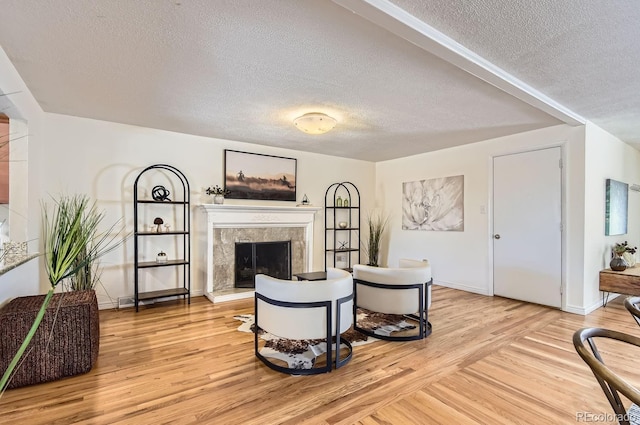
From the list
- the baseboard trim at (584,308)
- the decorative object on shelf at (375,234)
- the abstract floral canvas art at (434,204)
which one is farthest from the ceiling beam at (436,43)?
the decorative object on shelf at (375,234)

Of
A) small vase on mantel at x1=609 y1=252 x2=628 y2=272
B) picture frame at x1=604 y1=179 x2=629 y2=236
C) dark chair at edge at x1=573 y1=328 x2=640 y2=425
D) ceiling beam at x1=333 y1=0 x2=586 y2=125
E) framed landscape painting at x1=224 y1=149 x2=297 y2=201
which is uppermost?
ceiling beam at x1=333 y1=0 x2=586 y2=125

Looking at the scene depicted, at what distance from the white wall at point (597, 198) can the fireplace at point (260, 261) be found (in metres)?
4.02

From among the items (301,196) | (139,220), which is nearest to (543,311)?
(301,196)

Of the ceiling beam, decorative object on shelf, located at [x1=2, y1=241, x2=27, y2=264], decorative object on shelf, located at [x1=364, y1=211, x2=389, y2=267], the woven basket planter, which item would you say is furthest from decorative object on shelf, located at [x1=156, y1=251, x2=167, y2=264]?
the ceiling beam

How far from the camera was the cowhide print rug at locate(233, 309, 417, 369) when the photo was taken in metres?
2.72

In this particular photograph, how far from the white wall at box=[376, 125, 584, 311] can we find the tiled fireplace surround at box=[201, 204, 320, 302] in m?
1.84

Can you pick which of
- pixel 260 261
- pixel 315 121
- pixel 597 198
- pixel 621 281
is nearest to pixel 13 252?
pixel 315 121

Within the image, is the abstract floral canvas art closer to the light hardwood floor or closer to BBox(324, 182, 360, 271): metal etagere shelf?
BBox(324, 182, 360, 271): metal etagere shelf

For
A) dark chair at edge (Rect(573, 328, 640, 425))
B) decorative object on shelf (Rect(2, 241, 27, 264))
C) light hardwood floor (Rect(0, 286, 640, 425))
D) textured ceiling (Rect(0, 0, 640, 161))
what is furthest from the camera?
decorative object on shelf (Rect(2, 241, 27, 264))

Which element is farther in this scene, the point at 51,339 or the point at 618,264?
the point at 618,264

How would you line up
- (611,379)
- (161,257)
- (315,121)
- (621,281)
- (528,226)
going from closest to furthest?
1. (611,379)
2. (315,121)
3. (621,281)
4. (161,257)
5. (528,226)

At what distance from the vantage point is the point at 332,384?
90.9 inches

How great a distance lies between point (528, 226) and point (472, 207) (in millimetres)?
839

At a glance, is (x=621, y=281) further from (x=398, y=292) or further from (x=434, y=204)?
(x=398, y=292)
